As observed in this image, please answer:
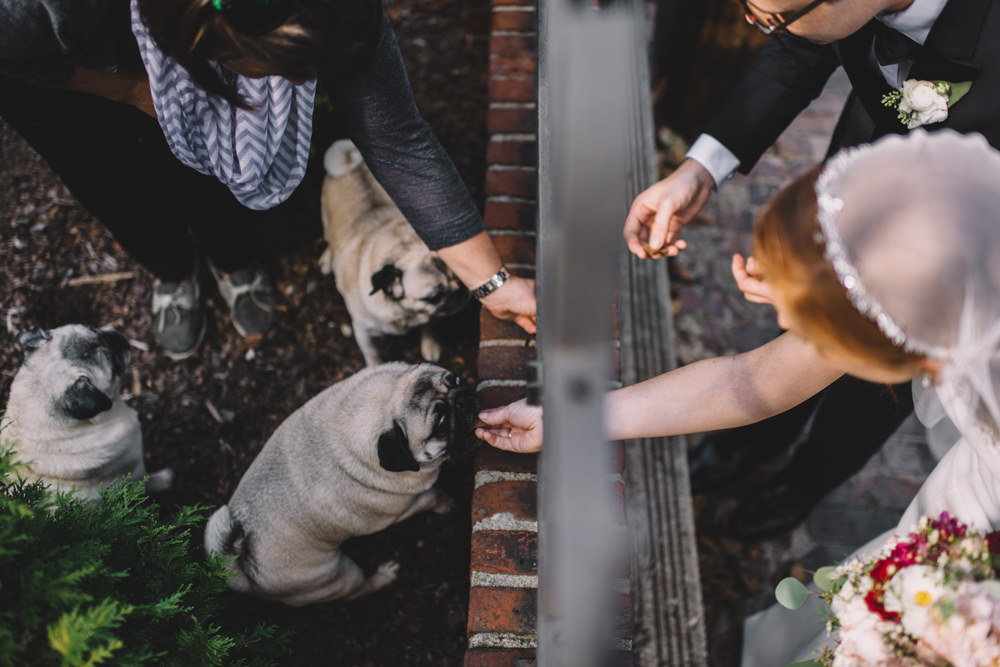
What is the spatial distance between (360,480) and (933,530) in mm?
1628

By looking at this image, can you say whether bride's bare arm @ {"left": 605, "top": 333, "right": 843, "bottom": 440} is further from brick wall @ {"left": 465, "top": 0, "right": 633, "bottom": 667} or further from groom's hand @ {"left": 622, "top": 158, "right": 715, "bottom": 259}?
groom's hand @ {"left": 622, "top": 158, "right": 715, "bottom": 259}

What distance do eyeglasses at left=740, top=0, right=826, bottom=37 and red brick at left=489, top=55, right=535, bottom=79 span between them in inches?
44.8

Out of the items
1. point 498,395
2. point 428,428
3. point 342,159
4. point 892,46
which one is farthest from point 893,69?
point 342,159

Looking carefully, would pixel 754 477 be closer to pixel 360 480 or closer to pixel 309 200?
pixel 360 480

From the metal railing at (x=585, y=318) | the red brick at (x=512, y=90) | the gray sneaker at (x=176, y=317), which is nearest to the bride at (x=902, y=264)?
the metal railing at (x=585, y=318)

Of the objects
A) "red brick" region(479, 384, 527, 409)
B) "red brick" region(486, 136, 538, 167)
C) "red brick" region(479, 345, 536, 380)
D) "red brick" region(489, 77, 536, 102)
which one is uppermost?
"red brick" region(489, 77, 536, 102)

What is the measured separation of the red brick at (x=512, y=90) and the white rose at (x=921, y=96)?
138 cm

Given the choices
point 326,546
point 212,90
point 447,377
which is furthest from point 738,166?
point 326,546

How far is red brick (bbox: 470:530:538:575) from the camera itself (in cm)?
171

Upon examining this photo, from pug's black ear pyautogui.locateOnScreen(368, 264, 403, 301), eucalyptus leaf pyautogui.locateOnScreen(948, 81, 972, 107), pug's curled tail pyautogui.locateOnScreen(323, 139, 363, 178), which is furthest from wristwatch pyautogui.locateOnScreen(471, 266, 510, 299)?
eucalyptus leaf pyautogui.locateOnScreen(948, 81, 972, 107)

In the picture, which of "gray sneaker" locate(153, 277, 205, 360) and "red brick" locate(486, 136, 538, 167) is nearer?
"red brick" locate(486, 136, 538, 167)

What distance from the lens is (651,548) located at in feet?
8.14

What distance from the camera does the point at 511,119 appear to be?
2402 mm

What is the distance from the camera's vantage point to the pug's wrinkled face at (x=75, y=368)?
1.98 metres
